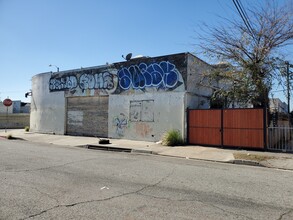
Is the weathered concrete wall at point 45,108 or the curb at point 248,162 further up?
the weathered concrete wall at point 45,108

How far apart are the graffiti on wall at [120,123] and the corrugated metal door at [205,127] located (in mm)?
4988

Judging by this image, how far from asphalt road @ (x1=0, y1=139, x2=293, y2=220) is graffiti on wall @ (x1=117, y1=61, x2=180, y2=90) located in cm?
880

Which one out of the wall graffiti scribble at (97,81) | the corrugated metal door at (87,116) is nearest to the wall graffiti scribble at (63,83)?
the wall graffiti scribble at (97,81)

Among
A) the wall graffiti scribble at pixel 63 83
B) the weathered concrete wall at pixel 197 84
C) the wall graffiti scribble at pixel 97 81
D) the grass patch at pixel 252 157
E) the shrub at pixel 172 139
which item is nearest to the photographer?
the grass patch at pixel 252 157

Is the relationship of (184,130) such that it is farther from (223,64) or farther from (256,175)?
(256,175)

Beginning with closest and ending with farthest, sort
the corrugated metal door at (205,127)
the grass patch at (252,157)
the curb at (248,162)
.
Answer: the curb at (248,162), the grass patch at (252,157), the corrugated metal door at (205,127)

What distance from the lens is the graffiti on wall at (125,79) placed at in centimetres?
1791

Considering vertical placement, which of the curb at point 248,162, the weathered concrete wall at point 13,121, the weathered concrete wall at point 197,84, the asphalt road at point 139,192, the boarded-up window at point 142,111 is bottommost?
the curb at point 248,162

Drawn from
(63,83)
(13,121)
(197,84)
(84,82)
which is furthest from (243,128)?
(13,121)

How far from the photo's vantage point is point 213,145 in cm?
1581

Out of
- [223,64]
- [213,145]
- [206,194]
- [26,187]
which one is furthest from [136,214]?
[223,64]

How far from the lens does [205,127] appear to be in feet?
53.3

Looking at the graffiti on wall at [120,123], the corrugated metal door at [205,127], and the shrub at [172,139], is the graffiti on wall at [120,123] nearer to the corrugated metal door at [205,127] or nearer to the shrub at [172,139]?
the shrub at [172,139]

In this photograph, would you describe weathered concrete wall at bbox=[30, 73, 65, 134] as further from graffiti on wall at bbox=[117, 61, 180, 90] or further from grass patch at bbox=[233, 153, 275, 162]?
grass patch at bbox=[233, 153, 275, 162]
